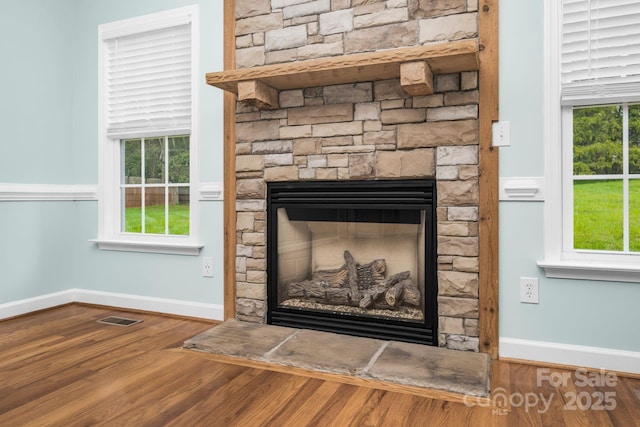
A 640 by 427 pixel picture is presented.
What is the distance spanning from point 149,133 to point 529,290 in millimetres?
2666

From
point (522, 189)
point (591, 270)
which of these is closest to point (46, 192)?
point (522, 189)

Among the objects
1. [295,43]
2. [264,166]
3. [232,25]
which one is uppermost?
[232,25]

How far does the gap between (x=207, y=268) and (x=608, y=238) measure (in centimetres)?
233

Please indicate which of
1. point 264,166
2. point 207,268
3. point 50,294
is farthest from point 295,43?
point 50,294

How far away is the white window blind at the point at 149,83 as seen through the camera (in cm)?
298

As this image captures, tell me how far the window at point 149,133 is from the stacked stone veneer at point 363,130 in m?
0.47

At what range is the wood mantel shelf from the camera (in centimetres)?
203

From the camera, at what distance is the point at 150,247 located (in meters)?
3.07

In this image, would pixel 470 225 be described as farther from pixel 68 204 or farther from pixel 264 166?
pixel 68 204

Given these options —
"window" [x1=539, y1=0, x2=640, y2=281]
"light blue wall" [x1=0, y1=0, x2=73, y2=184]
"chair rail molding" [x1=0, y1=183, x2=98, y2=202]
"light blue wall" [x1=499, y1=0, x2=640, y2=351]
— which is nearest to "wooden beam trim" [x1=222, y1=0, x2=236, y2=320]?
"chair rail molding" [x1=0, y1=183, x2=98, y2=202]

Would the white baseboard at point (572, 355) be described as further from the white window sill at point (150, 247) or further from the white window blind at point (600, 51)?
the white window sill at point (150, 247)

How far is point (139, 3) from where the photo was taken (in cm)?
311

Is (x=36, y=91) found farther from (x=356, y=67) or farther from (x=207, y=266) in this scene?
(x=356, y=67)

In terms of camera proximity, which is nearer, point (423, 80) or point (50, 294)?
point (423, 80)
